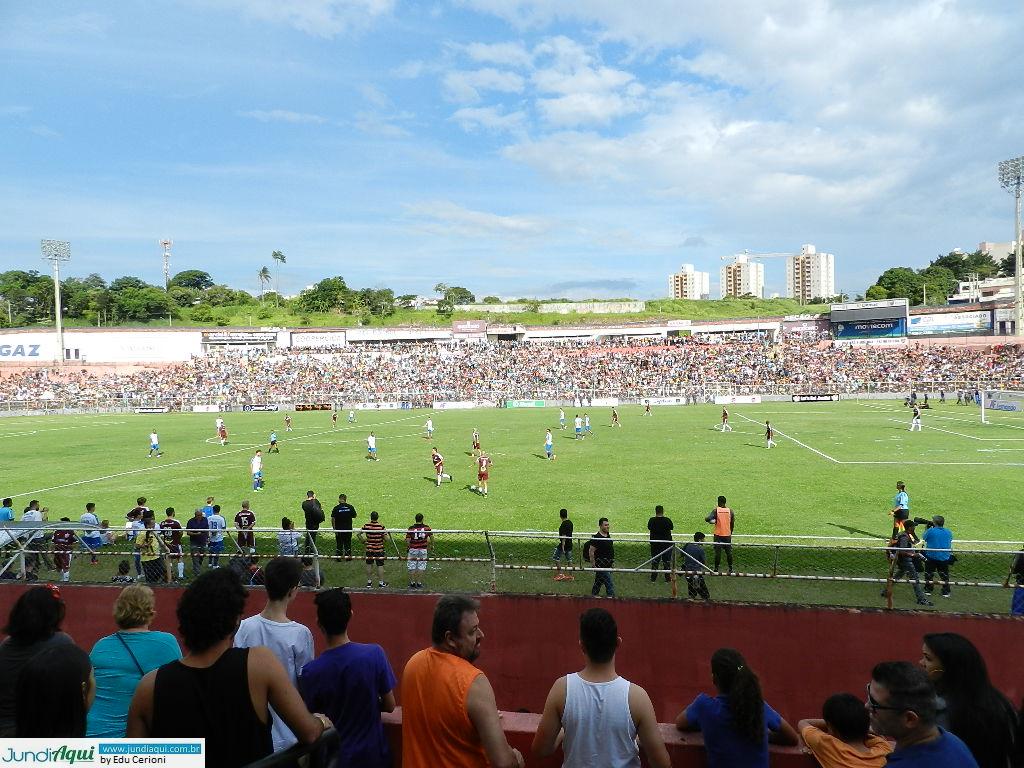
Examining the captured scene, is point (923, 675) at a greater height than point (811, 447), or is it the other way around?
point (923, 675)

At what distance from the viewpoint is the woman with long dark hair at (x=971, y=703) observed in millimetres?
3436

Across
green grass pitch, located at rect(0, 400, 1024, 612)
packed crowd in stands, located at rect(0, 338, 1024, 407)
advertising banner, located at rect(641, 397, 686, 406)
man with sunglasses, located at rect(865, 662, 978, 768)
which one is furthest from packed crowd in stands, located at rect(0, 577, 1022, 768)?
packed crowd in stands, located at rect(0, 338, 1024, 407)

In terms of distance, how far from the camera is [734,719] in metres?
3.68

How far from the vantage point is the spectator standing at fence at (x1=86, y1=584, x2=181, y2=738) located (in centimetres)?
371

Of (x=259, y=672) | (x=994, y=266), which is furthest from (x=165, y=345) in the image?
(x=994, y=266)

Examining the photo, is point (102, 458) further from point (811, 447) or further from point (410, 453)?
point (811, 447)

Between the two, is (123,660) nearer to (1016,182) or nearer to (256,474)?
(256,474)

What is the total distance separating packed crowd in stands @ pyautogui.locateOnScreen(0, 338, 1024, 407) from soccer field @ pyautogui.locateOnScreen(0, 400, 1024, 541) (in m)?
21.1

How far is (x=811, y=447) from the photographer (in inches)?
1105

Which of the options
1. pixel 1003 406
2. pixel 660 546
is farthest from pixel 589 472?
pixel 1003 406

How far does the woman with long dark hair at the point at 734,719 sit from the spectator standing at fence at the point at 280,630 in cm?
265

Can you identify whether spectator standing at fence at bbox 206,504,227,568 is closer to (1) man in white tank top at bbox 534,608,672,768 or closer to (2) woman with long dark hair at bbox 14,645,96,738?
(2) woman with long dark hair at bbox 14,645,96,738

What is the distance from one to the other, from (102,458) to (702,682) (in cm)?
2959

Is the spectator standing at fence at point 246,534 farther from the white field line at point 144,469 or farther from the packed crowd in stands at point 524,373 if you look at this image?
the packed crowd in stands at point 524,373
